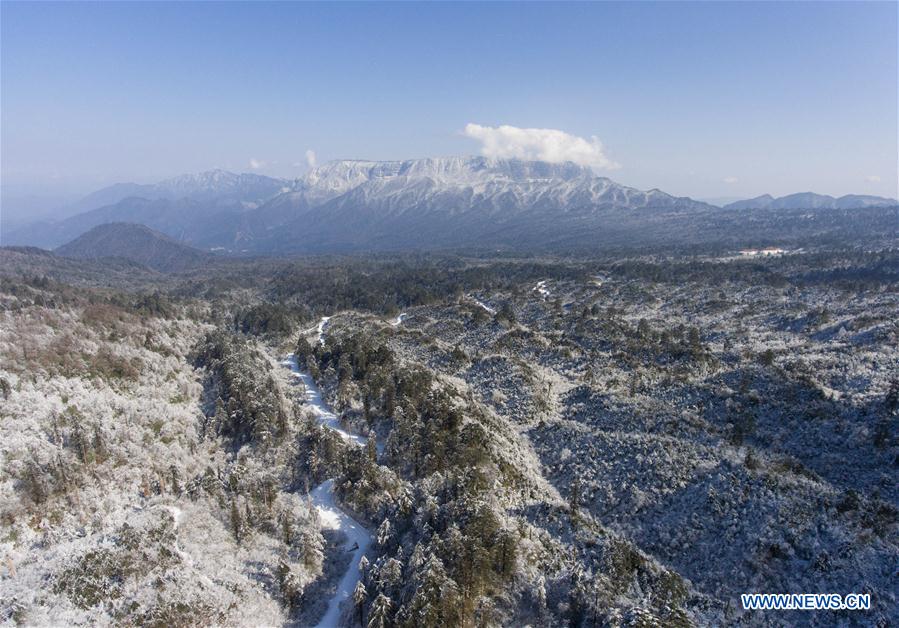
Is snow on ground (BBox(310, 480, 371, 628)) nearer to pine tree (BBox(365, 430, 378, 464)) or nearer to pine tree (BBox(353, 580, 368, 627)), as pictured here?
pine tree (BBox(353, 580, 368, 627))

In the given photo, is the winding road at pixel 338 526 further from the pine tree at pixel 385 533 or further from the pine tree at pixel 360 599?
the pine tree at pixel 385 533

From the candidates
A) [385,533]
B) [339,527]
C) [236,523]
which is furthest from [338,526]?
[236,523]

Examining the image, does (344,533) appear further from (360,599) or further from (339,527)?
(360,599)

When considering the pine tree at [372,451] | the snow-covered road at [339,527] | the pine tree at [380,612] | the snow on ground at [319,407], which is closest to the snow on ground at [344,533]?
the snow-covered road at [339,527]

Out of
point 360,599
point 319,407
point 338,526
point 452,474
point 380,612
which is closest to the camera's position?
point 380,612

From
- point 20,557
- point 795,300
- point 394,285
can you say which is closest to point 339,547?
point 20,557

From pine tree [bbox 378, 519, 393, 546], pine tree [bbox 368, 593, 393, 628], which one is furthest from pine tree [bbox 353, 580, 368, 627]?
pine tree [bbox 378, 519, 393, 546]

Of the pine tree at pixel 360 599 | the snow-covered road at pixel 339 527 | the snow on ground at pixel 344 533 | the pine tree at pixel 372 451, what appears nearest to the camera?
the pine tree at pixel 360 599

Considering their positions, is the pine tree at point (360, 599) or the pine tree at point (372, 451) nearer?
the pine tree at point (360, 599)
